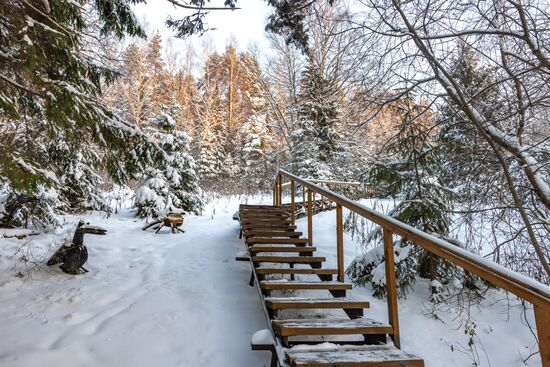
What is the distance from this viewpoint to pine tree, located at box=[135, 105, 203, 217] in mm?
8169

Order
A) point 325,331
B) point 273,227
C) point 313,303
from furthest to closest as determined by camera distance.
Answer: point 273,227 → point 313,303 → point 325,331

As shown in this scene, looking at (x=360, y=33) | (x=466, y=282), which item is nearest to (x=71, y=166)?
(x=360, y=33)

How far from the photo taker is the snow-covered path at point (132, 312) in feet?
8.64

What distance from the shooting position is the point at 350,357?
7.01 ft

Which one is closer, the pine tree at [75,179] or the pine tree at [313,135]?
the pine tree at [75,179]

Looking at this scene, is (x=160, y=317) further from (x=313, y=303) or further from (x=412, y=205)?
(x=412, y=205)

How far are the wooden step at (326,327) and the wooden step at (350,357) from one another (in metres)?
0.13

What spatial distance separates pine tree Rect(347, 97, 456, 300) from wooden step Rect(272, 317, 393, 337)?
1210 millimetres

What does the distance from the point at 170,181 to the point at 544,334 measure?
8.75 m

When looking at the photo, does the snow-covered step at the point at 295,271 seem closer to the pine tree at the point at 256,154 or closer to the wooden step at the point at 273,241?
the wooden step at the point at 273,241

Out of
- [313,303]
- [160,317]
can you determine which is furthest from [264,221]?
[313,303]

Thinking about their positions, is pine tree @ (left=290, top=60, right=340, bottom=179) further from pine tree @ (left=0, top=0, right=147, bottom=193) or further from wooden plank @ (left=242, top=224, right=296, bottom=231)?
pine tree @ (left=0, top=0, right=147, bottom=193)

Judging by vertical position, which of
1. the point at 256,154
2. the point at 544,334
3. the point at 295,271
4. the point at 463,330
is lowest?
the point at 463,330

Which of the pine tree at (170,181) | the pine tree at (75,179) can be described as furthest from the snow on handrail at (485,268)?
the pine tree at (75,179)
